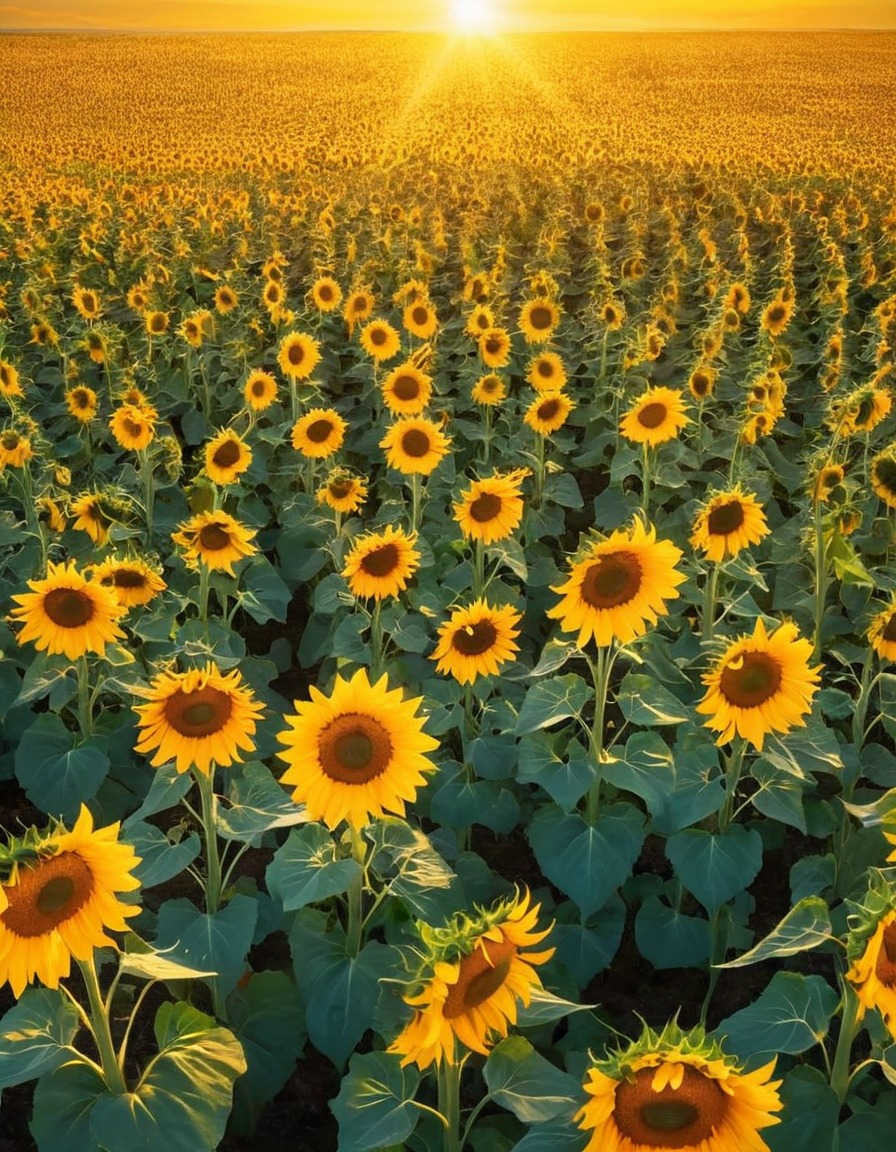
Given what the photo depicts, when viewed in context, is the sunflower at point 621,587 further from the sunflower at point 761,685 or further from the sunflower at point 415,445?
the sunflower at point 415,445

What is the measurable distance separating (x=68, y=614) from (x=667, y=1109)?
267 cm

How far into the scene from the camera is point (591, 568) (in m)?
3.26

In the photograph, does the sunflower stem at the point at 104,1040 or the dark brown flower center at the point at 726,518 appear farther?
the dark brown flower center at the point at 726,518

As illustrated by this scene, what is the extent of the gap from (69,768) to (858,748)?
3038 millimetres

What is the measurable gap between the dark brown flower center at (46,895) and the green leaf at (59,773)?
1.78 meters

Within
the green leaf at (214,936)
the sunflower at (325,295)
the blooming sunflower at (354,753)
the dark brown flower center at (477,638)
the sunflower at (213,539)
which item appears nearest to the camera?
the blooming sunflower at (354,753)

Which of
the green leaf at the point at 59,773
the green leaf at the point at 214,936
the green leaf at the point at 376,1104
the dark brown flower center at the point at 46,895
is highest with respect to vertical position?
the dark brown flower center at the point at 46,895

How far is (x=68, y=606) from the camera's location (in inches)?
143

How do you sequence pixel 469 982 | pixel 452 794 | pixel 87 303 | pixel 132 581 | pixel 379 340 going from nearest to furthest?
pixel 469 982 → pixel 452 794 → pixel 132 581 → pixel 379 340 → pixel 87 303

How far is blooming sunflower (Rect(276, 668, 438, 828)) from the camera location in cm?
271

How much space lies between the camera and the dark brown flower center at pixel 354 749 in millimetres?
2715

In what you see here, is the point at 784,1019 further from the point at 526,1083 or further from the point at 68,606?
the point at 68,606

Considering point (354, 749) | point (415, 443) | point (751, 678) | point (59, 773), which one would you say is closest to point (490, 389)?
point (415, 443)

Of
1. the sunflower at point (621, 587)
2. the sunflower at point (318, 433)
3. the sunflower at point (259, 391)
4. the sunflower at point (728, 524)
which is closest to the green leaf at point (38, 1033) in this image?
the sunflower at point (621, 587)
